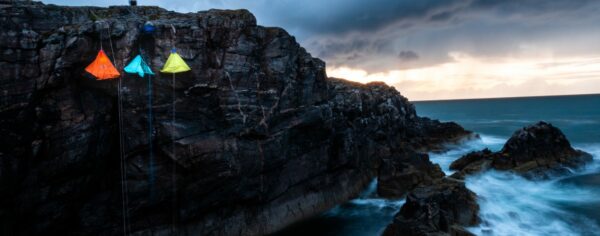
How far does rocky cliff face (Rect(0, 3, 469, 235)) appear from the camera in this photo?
1919 centimetres

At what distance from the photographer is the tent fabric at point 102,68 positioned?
1950cm

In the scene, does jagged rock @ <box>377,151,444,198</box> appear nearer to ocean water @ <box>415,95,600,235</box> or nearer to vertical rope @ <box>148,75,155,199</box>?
ocean water @ <box>415,95,600,235</box>

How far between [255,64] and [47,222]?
16.2m

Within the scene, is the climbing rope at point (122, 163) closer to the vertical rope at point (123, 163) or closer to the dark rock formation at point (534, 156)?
the vertical rope at point (123, 163)

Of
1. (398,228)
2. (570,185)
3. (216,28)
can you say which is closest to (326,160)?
(398,228)

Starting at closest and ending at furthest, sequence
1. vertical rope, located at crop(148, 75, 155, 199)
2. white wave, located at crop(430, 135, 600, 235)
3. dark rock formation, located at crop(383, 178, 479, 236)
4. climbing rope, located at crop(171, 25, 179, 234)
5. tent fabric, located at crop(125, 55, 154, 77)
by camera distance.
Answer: tent fabric, located at crop(125, 55, 154, 77) → vertical rope, located at crop(148, 75, 155, 199) → dark rock formation, located at crop(383, 178, 479, 236) → climbing rope, located at crop(171, 25, 179, 234) → white wave, located at crop(430, 135, 600, 235)

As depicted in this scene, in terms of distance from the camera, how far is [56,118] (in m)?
19.7

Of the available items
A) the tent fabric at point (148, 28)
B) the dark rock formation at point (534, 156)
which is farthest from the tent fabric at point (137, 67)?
the dark rock formation at point (534, 156)

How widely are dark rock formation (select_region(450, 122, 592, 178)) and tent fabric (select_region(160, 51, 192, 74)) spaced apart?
32.6m

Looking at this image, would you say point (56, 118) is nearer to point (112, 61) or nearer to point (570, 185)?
point (112, 61)

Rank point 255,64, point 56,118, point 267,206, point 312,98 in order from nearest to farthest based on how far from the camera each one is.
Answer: point 56,118 → point 255,64 → point 267,206 → point 312,98

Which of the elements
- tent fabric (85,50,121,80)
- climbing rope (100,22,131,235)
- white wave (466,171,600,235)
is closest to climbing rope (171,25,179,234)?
climbing rope (100,22,131,235)

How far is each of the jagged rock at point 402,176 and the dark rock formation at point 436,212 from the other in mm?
5758

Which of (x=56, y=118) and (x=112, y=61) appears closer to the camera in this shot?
(x=56, y=118)
